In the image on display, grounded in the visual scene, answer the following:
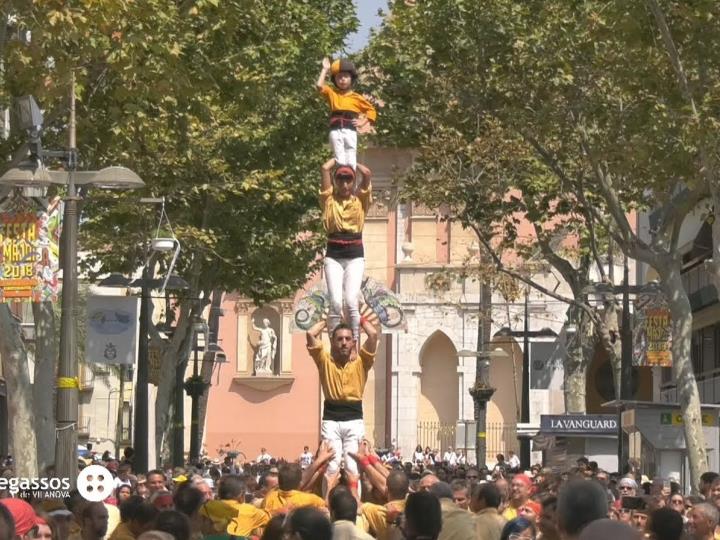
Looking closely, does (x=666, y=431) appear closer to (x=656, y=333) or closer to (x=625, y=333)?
(x=625, y=333)

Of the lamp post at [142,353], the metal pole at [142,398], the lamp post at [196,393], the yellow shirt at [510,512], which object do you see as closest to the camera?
the yellow shirt at [510,512]

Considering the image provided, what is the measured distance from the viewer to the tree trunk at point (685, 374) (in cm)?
2967

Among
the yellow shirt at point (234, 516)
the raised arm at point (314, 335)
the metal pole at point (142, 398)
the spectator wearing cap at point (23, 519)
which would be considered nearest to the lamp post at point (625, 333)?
the metal pole at point (142, 398)

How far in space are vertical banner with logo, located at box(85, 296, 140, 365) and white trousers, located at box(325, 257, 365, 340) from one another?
13880 mm

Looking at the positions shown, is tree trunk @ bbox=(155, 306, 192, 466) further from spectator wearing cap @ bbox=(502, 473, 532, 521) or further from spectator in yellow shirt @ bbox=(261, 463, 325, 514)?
spectator in yellow shirt @ bbox=(261, 463, 325, 514)

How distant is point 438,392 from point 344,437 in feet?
188

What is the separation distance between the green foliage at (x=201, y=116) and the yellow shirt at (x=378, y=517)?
9.73 m

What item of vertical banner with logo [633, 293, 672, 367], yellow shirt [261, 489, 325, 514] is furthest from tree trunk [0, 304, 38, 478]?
vertical banner with logo [633, 293, 672, 367]

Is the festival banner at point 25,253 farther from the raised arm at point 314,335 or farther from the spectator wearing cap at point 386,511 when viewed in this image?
the spectator wearing cap at point 386,511

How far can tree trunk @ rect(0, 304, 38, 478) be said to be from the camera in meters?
29.5

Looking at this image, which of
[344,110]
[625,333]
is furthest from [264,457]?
[344,110]

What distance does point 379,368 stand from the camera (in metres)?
76.4

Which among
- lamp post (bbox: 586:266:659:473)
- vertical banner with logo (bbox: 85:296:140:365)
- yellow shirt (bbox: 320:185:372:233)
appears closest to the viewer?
yellow shirt (bbox: 320:185:372:233)

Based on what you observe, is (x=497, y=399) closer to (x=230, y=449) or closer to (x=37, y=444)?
(x=230, y=449)
